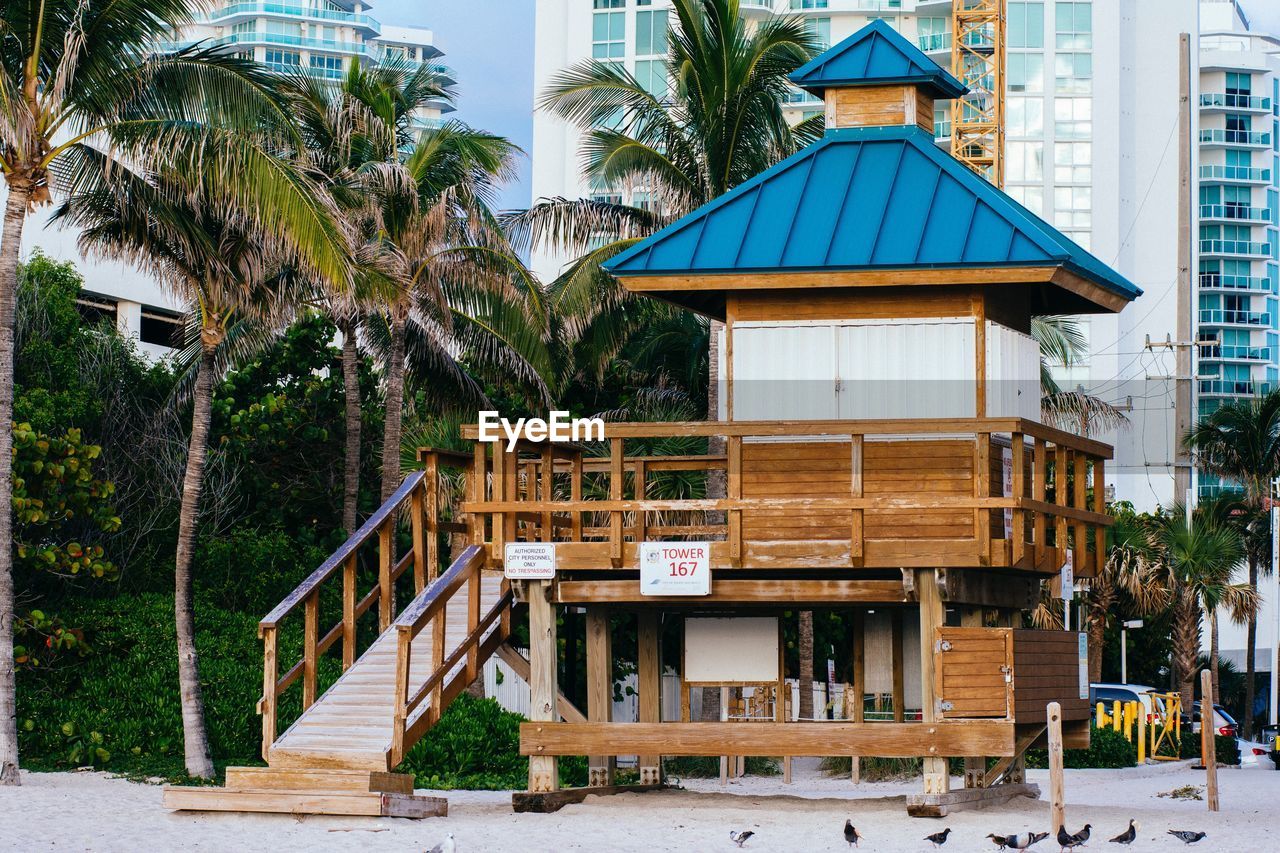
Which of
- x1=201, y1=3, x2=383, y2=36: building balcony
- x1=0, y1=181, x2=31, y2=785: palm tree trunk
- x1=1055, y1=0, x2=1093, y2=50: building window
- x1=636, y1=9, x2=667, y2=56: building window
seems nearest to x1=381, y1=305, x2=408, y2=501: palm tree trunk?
x1=0, y1=181, x2=31, y2=785: palm tree trunk

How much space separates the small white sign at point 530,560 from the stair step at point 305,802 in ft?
8.02

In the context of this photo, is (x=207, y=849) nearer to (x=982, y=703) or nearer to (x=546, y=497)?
(x=546, y=497)

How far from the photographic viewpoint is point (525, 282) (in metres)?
27.8

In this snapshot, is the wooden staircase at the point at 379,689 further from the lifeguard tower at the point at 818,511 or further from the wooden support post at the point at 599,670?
the wooden support post at the point at 599,670

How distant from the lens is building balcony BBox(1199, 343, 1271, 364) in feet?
391

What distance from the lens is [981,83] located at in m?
96.8

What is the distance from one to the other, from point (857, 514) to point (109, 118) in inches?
381

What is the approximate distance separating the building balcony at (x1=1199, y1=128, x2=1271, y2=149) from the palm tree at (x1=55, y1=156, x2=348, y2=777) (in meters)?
107

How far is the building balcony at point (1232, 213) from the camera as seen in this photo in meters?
121

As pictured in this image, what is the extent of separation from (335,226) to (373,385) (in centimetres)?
1505

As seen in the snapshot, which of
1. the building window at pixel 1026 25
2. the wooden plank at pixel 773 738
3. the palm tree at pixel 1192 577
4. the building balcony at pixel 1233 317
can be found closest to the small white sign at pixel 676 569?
the wooden plank at pixel 773 738

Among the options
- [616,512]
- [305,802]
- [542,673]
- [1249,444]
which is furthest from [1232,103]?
[305,802]

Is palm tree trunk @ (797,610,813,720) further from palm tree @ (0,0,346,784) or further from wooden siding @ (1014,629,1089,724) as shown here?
palm tree @ (0,0,346,784)

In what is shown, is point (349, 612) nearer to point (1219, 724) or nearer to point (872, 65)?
point (872, 65)
